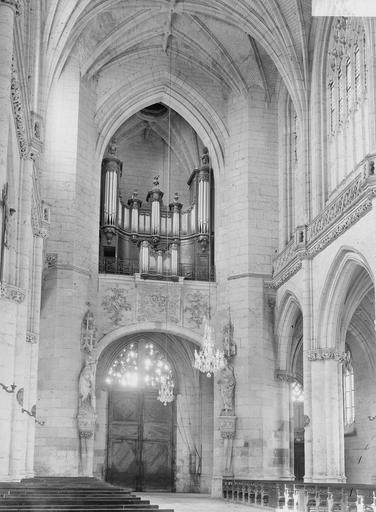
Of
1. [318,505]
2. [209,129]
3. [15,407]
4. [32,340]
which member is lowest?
[318,505]

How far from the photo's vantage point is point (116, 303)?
3038 centimetres

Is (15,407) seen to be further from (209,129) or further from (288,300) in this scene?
(209,129)

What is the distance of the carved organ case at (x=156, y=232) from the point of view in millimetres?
31281

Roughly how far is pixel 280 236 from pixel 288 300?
8.83 feet

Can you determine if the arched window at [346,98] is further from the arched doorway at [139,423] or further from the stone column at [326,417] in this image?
the arched doorway at [139,423]

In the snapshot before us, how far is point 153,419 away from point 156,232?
7.34 metres

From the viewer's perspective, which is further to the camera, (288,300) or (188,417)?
(188,417)

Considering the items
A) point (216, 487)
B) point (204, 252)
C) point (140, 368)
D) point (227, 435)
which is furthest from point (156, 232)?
point (216, 487)

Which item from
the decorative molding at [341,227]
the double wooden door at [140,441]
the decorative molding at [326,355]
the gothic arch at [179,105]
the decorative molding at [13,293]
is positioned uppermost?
the gothic arch at [179,105]

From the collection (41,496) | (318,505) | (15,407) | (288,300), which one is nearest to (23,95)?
(15,407)

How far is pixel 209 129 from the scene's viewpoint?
32.7 m

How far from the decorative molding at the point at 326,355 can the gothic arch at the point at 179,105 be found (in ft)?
32.1

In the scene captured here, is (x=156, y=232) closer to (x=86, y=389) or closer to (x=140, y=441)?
(x=86, y=389)

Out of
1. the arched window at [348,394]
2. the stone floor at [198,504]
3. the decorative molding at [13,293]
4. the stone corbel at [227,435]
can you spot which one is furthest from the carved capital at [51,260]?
the arched window at [348,394]
